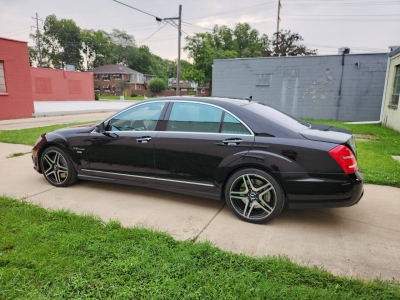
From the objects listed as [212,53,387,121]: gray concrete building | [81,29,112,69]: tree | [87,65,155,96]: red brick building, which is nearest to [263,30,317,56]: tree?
[212,53,387,121]: gray concrete building

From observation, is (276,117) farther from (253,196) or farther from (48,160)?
(48,160)

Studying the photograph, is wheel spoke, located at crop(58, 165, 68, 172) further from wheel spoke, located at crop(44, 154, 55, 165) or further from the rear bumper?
the rear bumper

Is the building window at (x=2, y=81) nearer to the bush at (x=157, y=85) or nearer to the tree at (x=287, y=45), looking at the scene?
the tree at (x=287, y=45)

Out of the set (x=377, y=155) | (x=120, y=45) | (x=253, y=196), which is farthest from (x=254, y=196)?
(x=120, y=45)

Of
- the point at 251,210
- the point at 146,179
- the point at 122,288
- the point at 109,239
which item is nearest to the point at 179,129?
the point at 146,179

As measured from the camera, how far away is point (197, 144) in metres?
3.51

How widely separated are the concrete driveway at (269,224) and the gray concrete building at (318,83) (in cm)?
1229

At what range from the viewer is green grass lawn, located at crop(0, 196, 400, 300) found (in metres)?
2.10

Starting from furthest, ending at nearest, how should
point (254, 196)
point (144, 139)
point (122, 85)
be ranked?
point (122, 85) → point (144, 139) → point (254, 196)

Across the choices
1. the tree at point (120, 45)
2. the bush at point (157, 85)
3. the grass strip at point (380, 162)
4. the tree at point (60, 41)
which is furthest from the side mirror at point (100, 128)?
the tree at point (120, 45)

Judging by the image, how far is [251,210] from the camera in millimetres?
3318

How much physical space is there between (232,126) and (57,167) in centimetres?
290

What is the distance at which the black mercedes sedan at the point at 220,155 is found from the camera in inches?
119

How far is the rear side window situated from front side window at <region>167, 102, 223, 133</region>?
0.09 m
